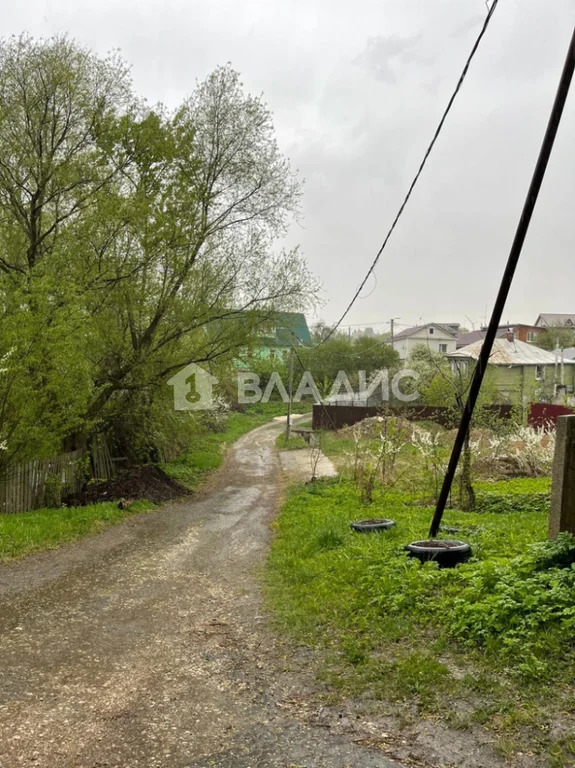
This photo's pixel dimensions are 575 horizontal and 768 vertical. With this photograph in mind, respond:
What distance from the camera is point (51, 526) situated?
33.0ft

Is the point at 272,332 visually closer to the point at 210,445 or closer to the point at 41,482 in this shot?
the point at 41,482

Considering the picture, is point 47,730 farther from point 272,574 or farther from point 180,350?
point 180,350

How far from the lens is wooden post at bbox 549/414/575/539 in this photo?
5.66m

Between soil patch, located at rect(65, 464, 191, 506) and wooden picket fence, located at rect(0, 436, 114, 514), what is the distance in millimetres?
392

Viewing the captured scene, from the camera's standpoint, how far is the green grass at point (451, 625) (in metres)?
3.71

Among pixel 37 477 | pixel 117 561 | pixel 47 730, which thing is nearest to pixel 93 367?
pixel 37 477

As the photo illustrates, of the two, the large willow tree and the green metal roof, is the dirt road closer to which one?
the large willow tree

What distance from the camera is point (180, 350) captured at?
16625 millimetres

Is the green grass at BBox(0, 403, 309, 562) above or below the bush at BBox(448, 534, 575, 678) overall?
below

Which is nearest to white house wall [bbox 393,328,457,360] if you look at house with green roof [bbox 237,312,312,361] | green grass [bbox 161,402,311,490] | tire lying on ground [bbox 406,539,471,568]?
green grass [bbox 161,402,311,490]

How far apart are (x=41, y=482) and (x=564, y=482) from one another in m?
10.1

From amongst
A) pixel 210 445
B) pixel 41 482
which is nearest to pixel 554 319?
pixel 210 445

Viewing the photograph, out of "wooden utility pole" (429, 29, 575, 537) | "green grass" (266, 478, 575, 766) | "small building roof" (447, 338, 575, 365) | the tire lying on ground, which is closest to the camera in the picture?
"green grass" (266, 478, 575, 766)

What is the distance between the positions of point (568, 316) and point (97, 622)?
296 feet
